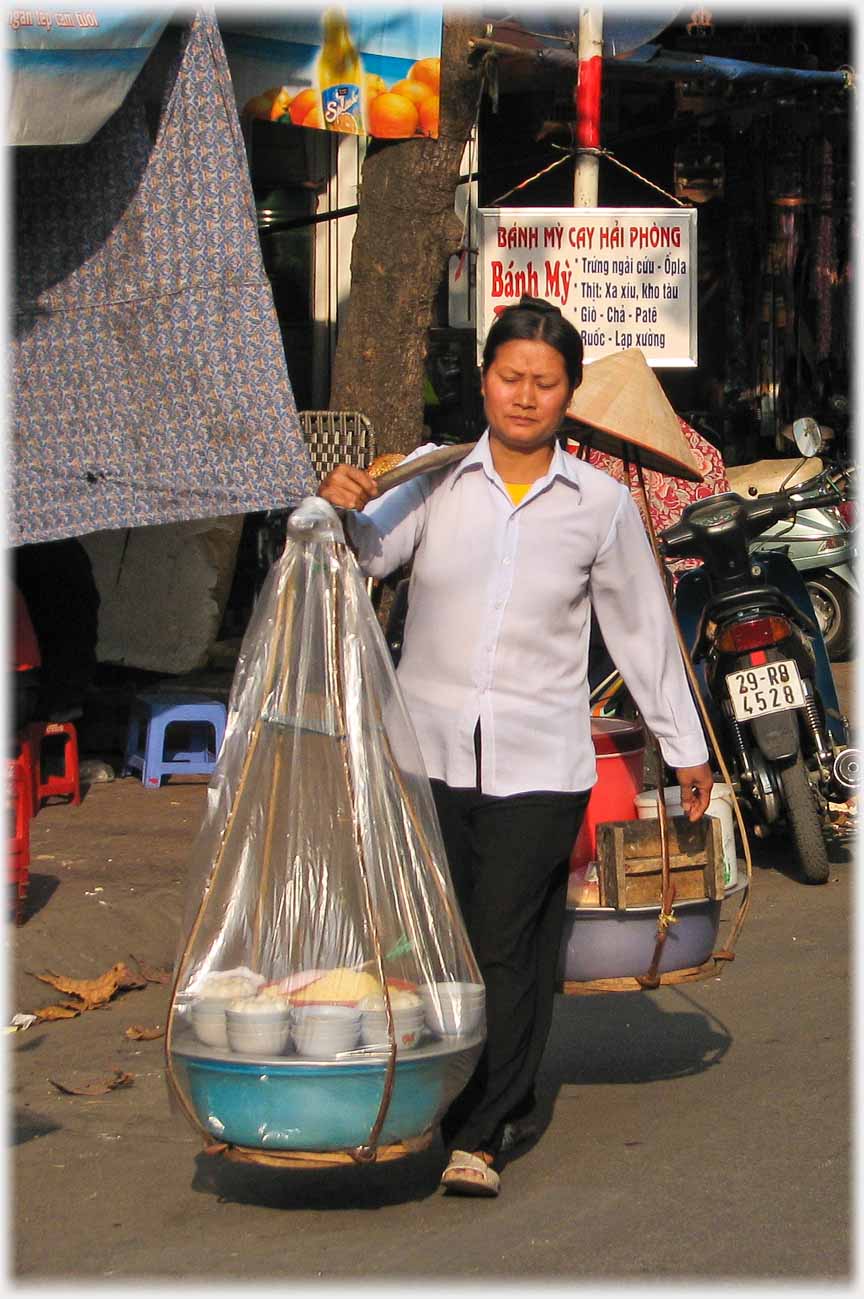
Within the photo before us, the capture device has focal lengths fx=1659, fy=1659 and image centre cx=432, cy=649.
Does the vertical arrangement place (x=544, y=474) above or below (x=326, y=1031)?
above

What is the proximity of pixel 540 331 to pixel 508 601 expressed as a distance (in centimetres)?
58

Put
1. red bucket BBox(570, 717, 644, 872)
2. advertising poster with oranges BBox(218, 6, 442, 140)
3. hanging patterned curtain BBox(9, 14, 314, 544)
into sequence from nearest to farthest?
1. red bucket BBox(570, 717, 644, 872)
2. hanging patterned curtain BBox(9, 14, 314, 544)
3. advertising poster with oranges BBox(218, 6, 442, 140)

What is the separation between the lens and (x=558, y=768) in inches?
140

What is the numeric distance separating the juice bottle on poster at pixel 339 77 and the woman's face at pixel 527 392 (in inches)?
146

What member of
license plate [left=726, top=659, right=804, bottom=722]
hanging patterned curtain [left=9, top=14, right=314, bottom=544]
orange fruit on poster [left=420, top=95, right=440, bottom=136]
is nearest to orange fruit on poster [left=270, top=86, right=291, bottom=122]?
orange fruit on poster [left=420, top=95, right=440, bottom=136]

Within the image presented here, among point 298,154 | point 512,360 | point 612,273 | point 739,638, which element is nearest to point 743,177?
point 298,154

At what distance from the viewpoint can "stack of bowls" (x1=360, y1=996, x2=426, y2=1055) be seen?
3186 mm

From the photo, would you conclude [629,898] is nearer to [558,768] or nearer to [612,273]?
[558,768]

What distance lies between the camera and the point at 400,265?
7.14 meters

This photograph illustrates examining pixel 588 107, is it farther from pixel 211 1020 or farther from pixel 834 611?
pixel 211 1020

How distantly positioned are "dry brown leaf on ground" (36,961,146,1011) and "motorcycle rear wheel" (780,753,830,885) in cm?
248

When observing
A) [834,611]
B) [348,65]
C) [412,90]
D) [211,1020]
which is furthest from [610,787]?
[834,611]

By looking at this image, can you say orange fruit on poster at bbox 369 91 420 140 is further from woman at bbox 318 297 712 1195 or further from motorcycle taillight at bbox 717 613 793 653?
woman at bbox 318 297 712 1195

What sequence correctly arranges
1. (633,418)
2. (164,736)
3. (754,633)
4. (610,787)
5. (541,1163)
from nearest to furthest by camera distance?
(541,1163)
(610,787)
(633,418)
(754,633)
(164,736)
